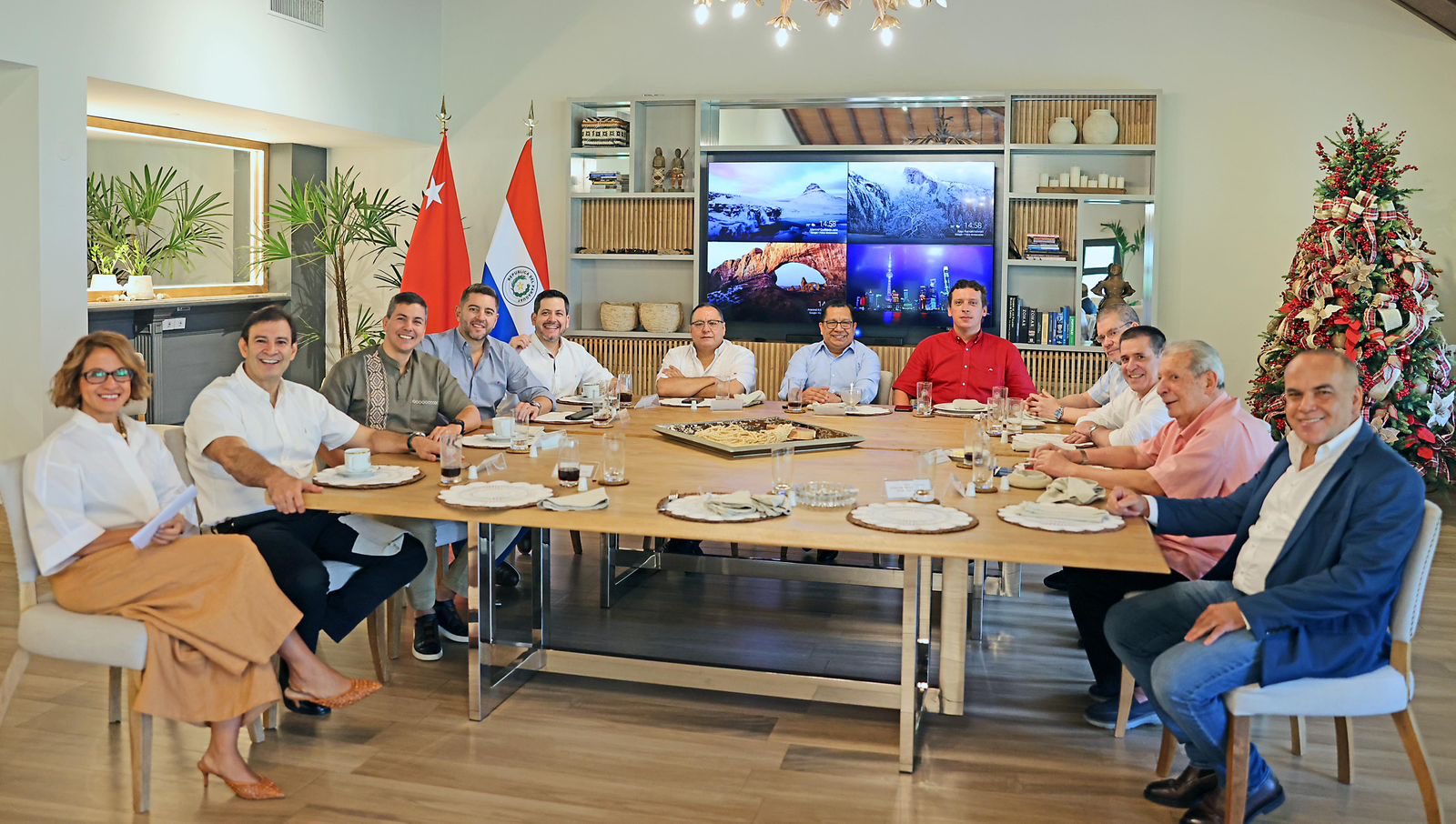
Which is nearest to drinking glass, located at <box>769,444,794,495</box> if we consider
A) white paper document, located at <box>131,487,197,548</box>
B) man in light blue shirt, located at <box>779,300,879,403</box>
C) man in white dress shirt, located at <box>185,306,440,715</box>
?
man in white dress shirt, located at <box>185,306,440,715</box>

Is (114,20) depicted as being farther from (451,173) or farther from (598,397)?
(598,397)

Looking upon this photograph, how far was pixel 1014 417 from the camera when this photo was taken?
4.91 m

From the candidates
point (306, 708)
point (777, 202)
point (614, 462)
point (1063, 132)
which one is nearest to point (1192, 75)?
point (1063, 132)

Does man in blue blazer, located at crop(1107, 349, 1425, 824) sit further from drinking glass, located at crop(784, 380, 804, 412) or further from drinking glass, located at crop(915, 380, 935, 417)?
drinking glass, located at crop(784, 380, 804, 412)

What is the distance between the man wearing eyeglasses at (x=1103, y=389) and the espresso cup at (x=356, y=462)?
2.81 metres

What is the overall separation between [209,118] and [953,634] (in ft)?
18.6

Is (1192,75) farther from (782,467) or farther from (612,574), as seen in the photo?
(782,467)

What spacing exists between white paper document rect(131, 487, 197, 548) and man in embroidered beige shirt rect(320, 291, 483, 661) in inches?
43.8

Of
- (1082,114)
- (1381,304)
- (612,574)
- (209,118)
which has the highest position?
(1082,114)

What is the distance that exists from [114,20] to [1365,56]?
263 inches

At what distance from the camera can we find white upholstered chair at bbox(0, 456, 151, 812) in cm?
297

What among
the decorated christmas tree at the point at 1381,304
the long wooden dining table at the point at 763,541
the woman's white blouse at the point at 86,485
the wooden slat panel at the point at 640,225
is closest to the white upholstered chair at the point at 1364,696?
the long wooden dining table at the point at 763,541

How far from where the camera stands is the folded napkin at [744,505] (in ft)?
10.5

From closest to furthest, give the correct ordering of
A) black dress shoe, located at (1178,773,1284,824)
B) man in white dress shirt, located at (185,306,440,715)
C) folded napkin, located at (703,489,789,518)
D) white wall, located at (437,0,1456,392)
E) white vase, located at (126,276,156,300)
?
black dress shoe, located at (1178,773,1284,824) → folded napkin, located at (703,489,789,518) → man in white dress shirt, located at (185,306,440,715) → white wall, located at (437,0,1456,392) → white vase, located at (126,276,156,300)
